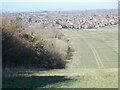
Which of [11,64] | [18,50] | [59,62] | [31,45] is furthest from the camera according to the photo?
[59,62]

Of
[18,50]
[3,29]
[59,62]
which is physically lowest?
[59,62]

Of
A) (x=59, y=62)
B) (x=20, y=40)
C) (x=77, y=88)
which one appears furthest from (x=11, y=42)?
(x=77, y=88)

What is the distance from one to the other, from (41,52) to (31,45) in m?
2.34

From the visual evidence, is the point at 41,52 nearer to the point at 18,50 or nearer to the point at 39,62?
the point at 39,62

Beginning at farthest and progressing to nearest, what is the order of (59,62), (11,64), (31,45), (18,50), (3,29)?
(59,62)
(31,45)
(18,50)
(11,64)
(3,29)

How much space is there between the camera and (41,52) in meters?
36.4

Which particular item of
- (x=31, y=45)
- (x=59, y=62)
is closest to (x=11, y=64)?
(x=31, y=45)

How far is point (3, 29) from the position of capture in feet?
81.5

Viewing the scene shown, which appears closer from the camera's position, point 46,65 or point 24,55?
point 24,55

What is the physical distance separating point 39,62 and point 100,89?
2483cm

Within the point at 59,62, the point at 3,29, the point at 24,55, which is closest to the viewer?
the point at 3,29

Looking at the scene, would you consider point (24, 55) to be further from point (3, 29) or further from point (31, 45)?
point (3, 29)

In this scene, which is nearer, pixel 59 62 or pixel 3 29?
pixel 3 29

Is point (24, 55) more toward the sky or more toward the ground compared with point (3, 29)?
more toward the ground
